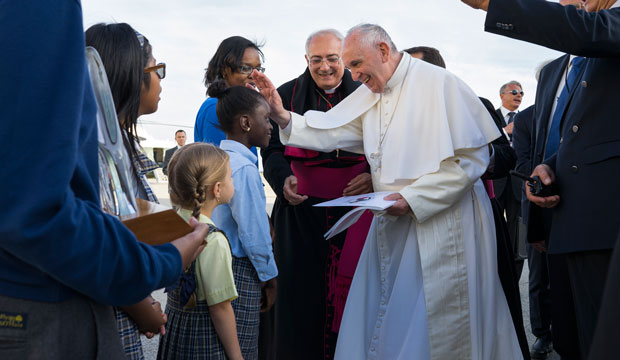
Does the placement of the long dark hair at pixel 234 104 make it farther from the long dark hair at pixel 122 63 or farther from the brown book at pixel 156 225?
the brown book at pixel 156 225

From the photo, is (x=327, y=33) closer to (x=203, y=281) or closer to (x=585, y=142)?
(x=585, y=142)

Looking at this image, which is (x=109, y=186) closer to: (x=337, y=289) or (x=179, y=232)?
(x=179, y=232)

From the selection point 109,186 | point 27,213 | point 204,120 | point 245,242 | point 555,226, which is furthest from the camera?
point 204,120

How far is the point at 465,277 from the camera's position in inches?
106

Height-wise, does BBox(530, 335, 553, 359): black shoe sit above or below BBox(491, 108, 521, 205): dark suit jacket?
below

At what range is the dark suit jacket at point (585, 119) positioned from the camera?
210 centimetres

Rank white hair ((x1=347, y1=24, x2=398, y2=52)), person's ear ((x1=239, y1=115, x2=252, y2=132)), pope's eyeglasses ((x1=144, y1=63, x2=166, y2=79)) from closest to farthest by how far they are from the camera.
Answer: pope's eyeglasses ((x1=144, y1=63, x2=166, y2=79)) < white hair ((x1=347, y1=24, x2=398, y2=52)) < person's ear ((x1=239, y1=115, x2=252, y2=132))

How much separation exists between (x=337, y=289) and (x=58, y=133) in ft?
8.86

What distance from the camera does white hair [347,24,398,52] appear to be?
284cm

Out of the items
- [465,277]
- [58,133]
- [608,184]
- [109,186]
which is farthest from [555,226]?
[58,133]

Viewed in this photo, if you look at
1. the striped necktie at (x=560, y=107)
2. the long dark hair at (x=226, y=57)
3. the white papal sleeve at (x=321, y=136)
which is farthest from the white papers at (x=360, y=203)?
the long dark hair at (x=226, y=57)

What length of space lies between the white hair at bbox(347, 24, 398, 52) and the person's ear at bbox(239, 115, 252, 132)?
0.74m

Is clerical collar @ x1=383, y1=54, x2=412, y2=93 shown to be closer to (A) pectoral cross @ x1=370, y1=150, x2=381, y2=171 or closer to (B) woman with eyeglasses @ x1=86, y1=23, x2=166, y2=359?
(A) pectoral cross @ x1=370, y1=150, x2=381, y2=171

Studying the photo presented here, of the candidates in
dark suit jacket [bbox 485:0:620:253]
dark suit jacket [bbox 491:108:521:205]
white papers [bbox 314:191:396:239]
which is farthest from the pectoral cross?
dark suit jacket [bbox 491:108:521:205]
